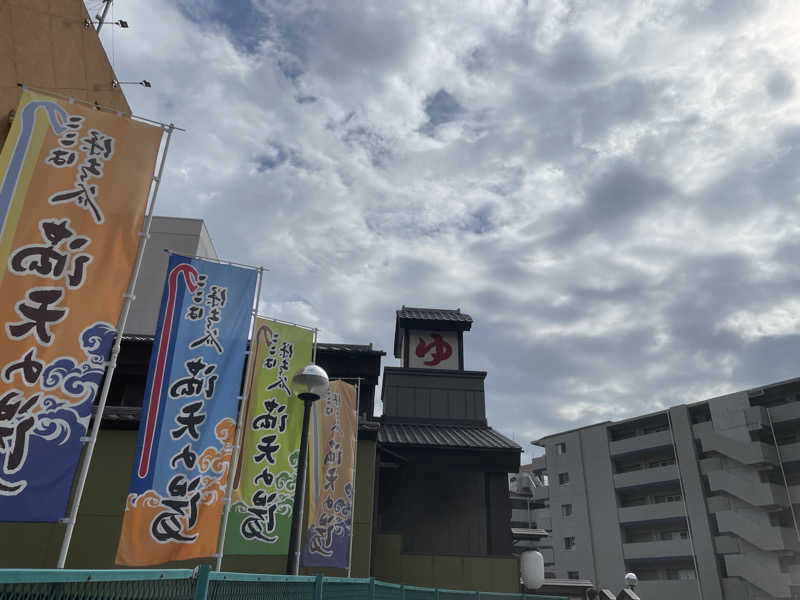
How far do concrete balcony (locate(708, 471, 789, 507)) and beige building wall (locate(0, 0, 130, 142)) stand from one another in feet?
162

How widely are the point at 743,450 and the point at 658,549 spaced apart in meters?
11.0

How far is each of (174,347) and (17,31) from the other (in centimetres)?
568

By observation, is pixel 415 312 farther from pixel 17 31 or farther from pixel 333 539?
pixel 17 31

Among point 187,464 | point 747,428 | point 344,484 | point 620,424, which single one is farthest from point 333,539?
point 620,424

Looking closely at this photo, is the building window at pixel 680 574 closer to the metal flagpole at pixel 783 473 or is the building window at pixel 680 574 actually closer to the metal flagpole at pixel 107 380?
the metal flagpole at pixel 783 473

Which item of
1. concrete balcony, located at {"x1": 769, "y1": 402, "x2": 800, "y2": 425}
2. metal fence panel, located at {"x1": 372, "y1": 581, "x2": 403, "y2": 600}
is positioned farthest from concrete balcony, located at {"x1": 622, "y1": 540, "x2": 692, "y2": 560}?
metal fence panel, located at {"x1": 372, "y1": 581, "x2": 403, "y2": 600}

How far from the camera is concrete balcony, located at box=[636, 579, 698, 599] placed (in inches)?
1722

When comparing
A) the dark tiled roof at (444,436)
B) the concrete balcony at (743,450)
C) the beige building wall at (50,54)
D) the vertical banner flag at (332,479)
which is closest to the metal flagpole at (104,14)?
the beige building wall at (50,54)

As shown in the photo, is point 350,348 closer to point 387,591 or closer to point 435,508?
point 435,508

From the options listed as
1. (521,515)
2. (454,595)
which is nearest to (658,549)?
(521,515)

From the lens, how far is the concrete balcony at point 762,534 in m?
40.9

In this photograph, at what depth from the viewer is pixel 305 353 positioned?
12.8 metres

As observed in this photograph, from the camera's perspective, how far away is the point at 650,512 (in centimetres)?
4819

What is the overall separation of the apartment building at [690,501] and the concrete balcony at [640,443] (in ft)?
0.29
